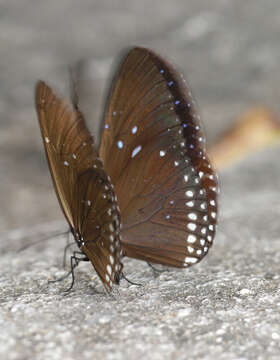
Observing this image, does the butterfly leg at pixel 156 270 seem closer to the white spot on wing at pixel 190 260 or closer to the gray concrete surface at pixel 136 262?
the gray concrete surface at pixel 136 262

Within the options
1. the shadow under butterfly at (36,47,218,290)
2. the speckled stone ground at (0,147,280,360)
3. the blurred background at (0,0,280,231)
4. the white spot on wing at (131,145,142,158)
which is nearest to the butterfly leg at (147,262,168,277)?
the speckled stone ground at (0,147,280,360)

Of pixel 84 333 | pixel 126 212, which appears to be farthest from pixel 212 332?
pixel 126 212

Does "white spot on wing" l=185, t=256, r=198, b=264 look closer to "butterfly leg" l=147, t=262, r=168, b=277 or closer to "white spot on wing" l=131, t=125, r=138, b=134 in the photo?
"butterfly leg" l=147, t=262, r=168, b=277

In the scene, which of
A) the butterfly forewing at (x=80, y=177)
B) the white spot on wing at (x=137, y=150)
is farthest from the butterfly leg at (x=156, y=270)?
the white spot on wing at (x=137, y=150)

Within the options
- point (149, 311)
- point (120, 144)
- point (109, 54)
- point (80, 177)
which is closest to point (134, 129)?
point (120, 144)

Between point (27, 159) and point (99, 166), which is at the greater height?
point (27, 159)

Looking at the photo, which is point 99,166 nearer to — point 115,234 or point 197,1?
point 115,234

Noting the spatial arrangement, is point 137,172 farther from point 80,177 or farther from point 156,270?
point 156,270
